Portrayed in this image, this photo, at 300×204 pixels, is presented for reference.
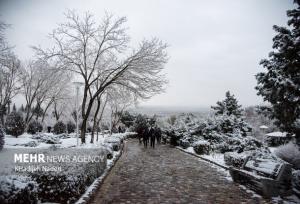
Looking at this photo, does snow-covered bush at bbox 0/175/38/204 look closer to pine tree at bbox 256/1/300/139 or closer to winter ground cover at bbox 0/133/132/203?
winter ground cover at bbox 0/133/132/203

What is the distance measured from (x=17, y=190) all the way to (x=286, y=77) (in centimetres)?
959

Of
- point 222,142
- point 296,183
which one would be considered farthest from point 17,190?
point 222,142

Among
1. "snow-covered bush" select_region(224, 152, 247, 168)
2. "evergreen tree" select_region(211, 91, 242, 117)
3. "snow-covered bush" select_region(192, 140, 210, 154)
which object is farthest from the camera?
"evergreen tree" select_region(211, 91, 242, 117)

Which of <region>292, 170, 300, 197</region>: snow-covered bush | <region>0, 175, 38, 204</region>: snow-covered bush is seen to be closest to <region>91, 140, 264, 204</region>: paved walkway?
<region>292, 170, 300, 197</region>: snow-covered bush

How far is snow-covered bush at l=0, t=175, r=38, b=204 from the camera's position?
452cm

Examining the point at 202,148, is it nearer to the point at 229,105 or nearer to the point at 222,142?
the point at 222,142

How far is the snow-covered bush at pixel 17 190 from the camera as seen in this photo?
4522 millimetres

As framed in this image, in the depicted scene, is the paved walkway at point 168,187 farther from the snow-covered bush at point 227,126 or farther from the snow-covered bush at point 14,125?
the snow-covered bush at point 14,125

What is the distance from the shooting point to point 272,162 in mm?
8766

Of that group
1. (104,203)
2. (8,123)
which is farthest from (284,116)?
(8,123)

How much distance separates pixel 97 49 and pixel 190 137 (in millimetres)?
11145

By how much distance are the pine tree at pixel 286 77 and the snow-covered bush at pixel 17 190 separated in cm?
881

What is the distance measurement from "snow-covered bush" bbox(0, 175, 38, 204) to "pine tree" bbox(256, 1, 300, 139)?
8.81m

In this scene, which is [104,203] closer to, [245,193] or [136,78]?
[245,193]
